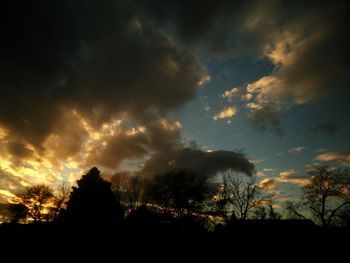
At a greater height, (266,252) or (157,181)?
(157,181)

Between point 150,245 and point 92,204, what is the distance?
1260 cm

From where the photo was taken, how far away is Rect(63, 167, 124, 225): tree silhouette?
102 ft

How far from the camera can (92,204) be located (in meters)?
32.4

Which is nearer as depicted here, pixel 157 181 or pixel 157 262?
pixel 157 262

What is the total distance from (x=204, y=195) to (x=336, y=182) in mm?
24880

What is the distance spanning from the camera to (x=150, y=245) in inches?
976

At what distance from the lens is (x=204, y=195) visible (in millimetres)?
42906

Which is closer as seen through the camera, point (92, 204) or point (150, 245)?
point (150, 245)

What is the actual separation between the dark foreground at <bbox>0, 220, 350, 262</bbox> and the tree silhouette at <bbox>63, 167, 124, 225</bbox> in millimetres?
4297

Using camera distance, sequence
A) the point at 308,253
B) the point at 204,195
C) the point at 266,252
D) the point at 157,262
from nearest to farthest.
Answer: the point at 157,262 → the point at 308,253 → the point at 266,252 → the point at 204,195

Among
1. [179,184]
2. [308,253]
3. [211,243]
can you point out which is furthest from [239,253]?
[179,184]

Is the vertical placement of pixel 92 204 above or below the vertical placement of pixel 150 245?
above

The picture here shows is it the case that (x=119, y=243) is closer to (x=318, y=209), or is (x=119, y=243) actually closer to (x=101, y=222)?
(x=101, y=222)

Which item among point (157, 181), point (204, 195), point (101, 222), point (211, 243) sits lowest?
point (211, 243)
